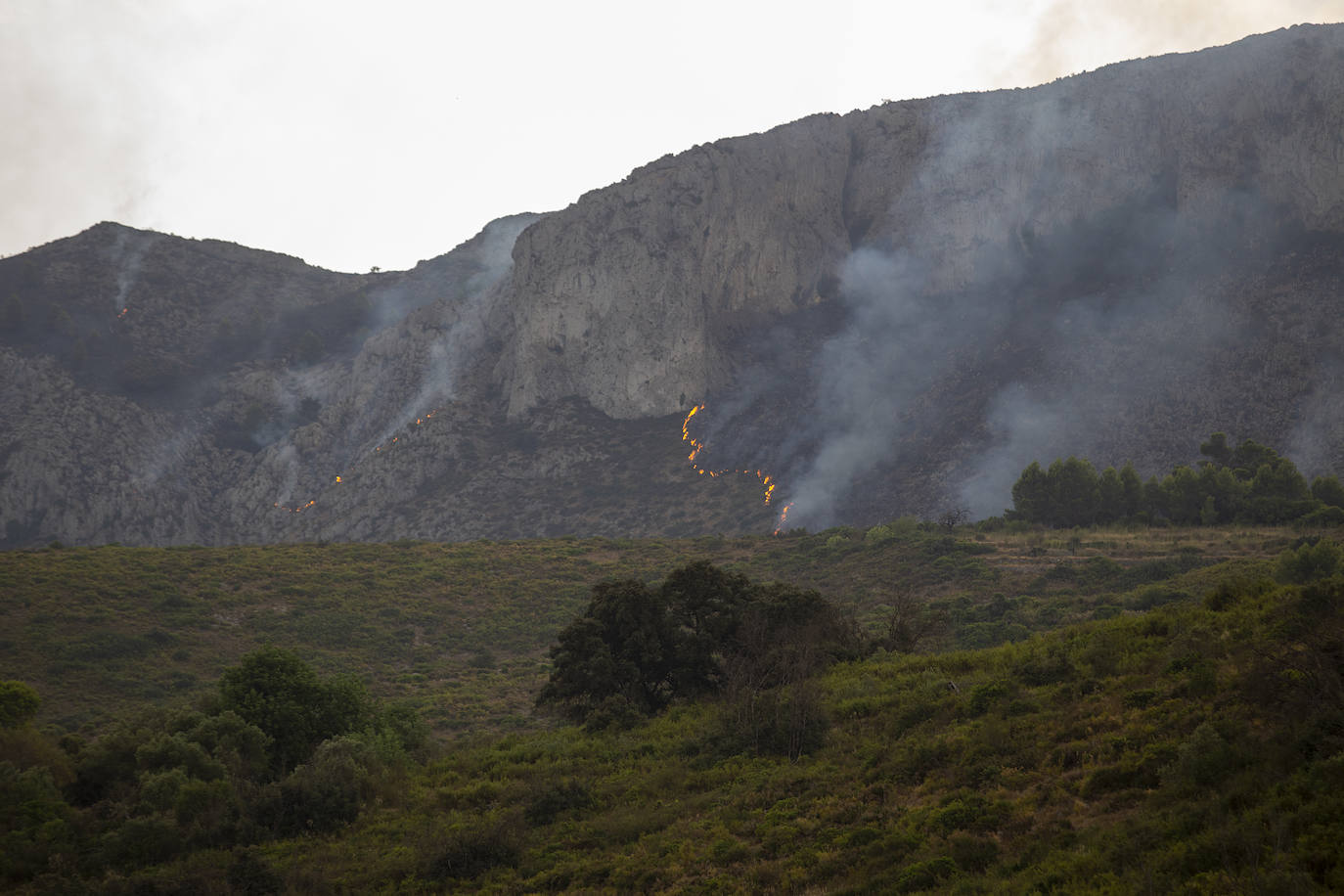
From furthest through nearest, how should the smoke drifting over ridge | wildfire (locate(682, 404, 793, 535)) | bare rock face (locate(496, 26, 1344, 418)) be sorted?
bare rock face (locate(496, 26, 1344, 418)) → wildfire (locate(682, 404, 793, 535)) → the smoke drifting over ridge

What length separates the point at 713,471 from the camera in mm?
113812

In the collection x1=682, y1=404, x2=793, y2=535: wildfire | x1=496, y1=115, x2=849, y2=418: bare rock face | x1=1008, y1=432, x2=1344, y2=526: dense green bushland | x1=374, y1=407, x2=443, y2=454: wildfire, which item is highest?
x1=496, y1=115, x2=849, y2=418: bare rock face

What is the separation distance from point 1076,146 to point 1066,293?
75.5 feet

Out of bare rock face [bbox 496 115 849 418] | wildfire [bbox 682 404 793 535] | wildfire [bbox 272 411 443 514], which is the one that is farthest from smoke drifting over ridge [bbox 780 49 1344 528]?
wildfire [bbox 272 411 443 514]

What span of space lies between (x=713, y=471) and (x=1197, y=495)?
56675 millimetres

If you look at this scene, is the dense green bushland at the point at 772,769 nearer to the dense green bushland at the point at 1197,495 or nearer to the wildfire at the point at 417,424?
the dense green bushland at the point at 1197,495

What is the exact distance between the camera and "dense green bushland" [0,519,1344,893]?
16.4 m

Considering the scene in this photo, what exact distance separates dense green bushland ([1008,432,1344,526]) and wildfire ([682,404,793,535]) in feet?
101

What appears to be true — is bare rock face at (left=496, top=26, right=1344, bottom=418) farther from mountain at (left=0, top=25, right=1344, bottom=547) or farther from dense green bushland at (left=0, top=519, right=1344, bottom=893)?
dense green bushland at (left=0, top=519, right=1344, bottom=893)

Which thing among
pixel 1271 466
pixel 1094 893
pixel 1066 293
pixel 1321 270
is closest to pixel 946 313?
pixel 1066 293

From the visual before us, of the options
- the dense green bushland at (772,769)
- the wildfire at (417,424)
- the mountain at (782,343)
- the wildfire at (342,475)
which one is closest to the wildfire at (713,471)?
the mountain at (782,343)

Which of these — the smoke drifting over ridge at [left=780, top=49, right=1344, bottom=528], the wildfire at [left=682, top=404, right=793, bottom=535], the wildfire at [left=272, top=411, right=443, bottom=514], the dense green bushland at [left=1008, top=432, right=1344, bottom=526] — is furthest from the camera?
the wildfire at [left=272, top=411, right=443, bottom=514]

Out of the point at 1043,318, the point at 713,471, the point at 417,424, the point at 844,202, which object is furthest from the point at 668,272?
the point at 1043,318

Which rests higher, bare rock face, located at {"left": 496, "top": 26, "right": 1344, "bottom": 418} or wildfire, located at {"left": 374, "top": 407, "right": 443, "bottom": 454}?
bare rock face, located at {"left": 496, "top": 26, "right": 1344, "bottom": 418}
